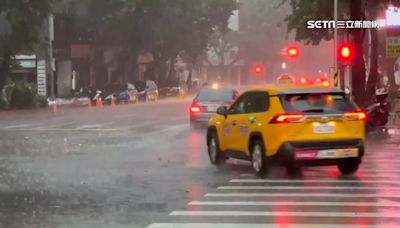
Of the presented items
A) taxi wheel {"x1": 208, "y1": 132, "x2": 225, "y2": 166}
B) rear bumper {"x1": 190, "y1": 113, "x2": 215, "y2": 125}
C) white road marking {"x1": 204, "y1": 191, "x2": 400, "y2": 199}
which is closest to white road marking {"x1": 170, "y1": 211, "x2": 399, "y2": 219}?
white road marking {"x1": 204, "y1": 191, "x2": 400, "y2": 199}

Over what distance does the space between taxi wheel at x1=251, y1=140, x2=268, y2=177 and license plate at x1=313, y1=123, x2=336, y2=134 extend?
1039 millimetres

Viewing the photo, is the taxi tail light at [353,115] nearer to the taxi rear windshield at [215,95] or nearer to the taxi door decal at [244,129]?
the taxi door decal at [244,129]

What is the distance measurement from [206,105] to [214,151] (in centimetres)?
1096

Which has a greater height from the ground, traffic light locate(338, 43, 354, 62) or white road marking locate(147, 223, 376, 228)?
traffic light locate(338, 43, 354, 62)

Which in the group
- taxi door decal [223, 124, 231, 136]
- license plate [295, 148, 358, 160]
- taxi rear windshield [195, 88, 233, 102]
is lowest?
license plate [295, 148, 358, 160]

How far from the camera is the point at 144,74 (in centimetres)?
7969

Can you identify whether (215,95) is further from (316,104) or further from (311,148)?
(311,148)

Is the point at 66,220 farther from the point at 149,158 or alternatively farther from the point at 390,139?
the point at 390,139

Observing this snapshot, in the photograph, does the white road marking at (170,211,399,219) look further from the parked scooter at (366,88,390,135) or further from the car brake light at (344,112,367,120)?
the parked scooter at (366,88,390,135)

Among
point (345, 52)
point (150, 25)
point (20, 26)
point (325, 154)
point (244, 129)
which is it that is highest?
point (150, 25)

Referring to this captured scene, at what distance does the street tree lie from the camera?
4131 centimetres

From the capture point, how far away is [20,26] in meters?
41.6

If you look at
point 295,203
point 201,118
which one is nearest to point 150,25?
point 201,118

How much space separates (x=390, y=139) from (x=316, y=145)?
9.42 m
